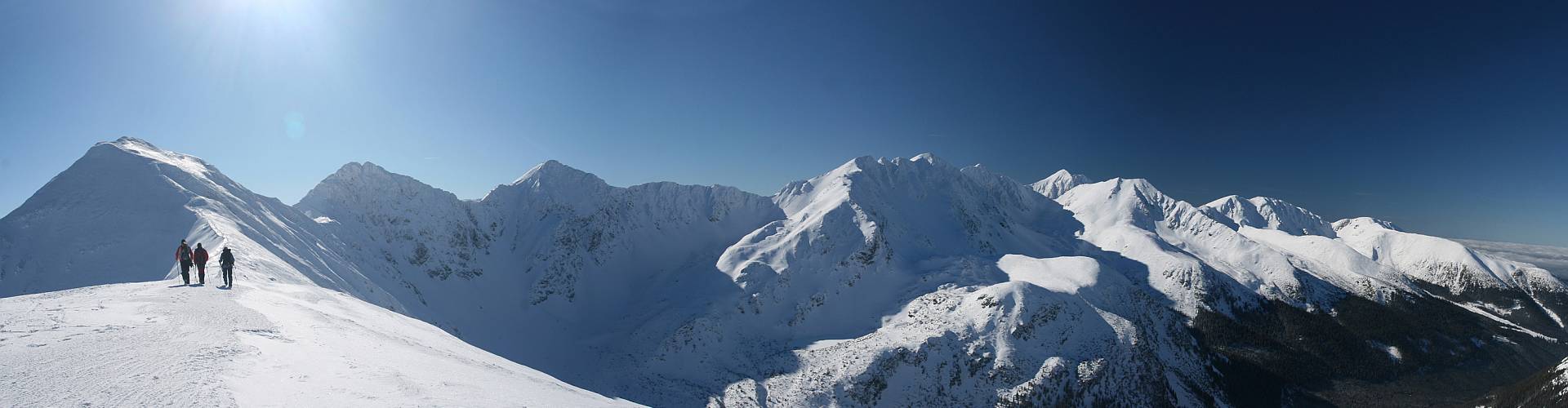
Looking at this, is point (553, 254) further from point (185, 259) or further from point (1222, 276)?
point (1222, 276)

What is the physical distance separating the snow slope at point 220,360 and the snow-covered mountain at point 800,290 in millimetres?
802

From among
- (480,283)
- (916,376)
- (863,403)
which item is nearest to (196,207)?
(480,283)

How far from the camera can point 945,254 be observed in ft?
430

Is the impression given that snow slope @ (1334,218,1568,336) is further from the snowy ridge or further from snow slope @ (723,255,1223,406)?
snow slope @ (723,255,1223,406)

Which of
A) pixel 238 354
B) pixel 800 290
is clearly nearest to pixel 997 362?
pixel 800 290

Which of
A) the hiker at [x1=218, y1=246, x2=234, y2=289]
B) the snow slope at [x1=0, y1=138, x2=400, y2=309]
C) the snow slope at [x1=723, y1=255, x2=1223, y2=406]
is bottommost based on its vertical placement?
the snow slope at [x1=723, y1=255, x2=1223, y2=406]

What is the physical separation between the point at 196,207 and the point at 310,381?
243 feet

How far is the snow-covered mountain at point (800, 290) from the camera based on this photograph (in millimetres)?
56594

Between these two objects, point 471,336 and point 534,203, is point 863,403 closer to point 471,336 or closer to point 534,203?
point 471,336

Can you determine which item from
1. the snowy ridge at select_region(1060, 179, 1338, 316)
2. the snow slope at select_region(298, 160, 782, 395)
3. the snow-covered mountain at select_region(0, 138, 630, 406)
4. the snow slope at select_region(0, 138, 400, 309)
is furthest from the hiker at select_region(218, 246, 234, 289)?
the snowy ridge at select_region(1060, 179, 1338, 316)

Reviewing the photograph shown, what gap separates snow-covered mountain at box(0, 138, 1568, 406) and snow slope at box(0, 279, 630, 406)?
2.63 ft

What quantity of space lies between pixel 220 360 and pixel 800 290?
9487 centimetres

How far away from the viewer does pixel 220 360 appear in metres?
11.1

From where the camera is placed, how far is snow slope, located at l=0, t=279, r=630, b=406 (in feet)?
29.8
